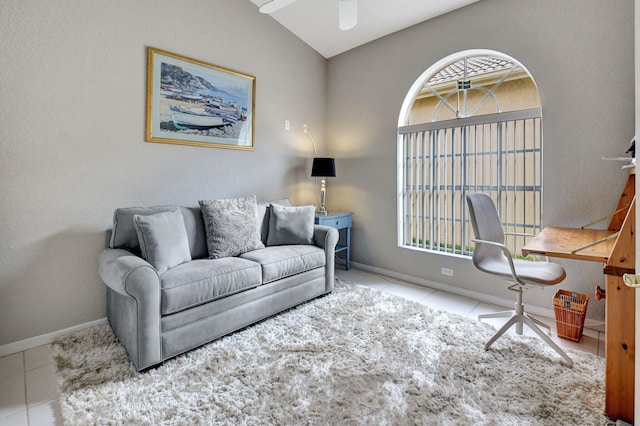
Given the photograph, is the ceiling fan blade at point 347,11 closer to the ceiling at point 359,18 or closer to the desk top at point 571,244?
the ceiling at point 359,18

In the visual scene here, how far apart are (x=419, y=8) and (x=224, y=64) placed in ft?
6.67

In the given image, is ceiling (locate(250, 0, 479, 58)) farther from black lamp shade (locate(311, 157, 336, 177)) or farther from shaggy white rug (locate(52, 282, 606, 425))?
shaggy white rug (locate(52, 282, 606, 425))

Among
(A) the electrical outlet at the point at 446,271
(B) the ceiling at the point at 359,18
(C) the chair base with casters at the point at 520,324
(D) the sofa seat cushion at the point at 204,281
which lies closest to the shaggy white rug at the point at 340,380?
(C) the chair base with casters at the point at 520,324

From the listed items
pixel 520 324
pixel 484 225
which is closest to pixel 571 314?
pixel 520 324

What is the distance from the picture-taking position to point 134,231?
233 cm

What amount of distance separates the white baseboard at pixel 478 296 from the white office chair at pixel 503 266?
36 centimetres

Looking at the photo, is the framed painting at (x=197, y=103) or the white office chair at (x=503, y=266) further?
the framed painting at (x=197, y=103)

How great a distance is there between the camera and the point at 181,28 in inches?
111

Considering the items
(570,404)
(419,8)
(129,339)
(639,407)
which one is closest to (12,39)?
(129,339)

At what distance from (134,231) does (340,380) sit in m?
1.83

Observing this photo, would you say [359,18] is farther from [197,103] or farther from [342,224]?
[342,224]

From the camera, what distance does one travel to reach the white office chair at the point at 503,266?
78.0 inches

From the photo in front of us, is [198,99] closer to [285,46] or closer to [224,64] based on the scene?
[224,64]

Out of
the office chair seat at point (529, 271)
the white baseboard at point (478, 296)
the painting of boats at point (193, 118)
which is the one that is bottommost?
the white baseboard at point (478, 296)
